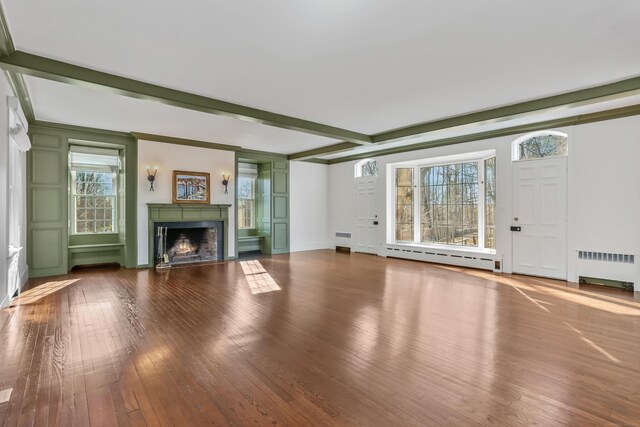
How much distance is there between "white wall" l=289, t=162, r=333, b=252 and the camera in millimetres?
9602

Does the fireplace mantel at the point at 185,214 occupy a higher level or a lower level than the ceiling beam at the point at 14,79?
lower

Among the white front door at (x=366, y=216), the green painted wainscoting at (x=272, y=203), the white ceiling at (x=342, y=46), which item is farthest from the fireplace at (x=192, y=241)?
the white front door at (x=366, y=216)

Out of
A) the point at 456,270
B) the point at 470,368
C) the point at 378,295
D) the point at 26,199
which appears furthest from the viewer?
the point at 456,270

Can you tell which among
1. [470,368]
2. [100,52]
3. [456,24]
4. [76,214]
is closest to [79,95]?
[100,52]

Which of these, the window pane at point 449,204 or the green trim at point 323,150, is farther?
the green trim at point 323,150

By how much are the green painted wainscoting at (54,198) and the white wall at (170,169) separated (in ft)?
0.46

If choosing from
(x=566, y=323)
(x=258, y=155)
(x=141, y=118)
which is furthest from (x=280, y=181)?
(x=566, y=323)

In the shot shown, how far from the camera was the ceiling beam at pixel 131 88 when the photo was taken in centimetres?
339

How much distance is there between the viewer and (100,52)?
334cm

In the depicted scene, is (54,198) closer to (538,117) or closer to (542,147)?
(538,117)

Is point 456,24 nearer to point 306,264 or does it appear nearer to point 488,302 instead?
point 488,302

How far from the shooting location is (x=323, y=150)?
8.34 metres

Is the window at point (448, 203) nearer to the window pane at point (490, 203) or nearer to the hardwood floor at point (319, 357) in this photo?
the window pane at point (490, 203)

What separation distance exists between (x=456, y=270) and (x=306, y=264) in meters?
3.18
